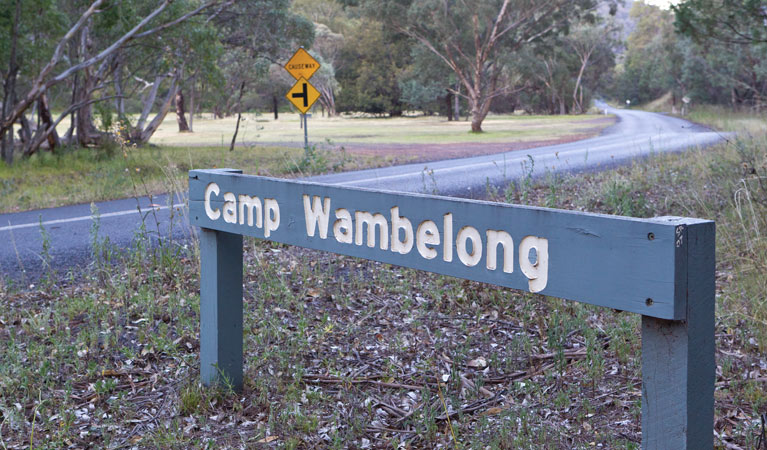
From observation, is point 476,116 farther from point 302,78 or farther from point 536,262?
point 536,262

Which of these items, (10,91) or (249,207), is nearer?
(249,207)

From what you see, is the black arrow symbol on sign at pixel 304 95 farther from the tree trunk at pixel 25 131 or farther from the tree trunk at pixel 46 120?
the tree trunk at pixel 25 131

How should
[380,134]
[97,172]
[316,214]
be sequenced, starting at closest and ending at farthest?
[316,214]
[97,172]
[380,134]

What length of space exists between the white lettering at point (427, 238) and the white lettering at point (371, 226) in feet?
0.53

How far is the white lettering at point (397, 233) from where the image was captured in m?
2.70

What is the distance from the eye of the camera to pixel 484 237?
245 cm

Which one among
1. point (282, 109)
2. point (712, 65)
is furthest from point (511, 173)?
point (282, 109)

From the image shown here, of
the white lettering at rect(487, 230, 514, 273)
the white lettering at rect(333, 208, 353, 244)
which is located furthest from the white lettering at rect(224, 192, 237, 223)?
the white lettering at rect(487, 230, 514, 273)

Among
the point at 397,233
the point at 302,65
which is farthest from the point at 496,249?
the point at 302,65

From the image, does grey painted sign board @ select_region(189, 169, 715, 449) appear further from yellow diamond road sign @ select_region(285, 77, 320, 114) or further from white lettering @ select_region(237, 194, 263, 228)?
yellow diamond road sign @ select_region(285, 77, 320, 114)

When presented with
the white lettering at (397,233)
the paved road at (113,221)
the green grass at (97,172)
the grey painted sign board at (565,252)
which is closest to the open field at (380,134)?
the green grass at (97,172)

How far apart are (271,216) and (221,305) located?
609mm

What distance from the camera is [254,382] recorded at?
3871mm

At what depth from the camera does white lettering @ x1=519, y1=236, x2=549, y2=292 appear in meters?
2.29
